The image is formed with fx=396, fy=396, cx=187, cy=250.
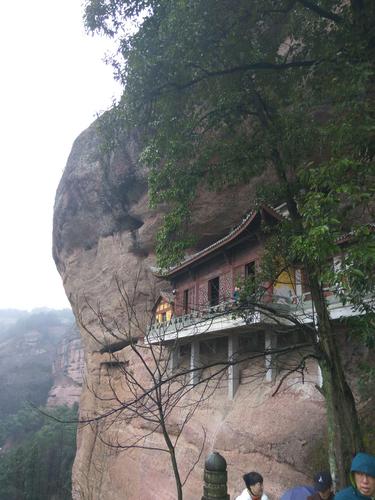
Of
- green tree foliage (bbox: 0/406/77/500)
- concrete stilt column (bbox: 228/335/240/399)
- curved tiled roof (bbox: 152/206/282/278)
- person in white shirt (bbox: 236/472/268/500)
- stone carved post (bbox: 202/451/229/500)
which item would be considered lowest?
green tree foliage (bbox: 0/406/77/500)

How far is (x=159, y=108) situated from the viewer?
26.9ft

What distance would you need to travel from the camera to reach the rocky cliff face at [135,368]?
1049cm

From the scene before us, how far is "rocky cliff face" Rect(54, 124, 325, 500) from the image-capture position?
10.5 m

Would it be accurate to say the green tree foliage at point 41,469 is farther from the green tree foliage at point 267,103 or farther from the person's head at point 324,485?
the person's head at point 324,485

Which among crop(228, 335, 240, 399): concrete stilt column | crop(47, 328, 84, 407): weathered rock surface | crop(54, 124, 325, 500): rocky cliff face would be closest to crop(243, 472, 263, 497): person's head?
crop(54, 124, 325, 500): rocky cliff face

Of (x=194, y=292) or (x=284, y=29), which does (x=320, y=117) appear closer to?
(x=284, y=29)

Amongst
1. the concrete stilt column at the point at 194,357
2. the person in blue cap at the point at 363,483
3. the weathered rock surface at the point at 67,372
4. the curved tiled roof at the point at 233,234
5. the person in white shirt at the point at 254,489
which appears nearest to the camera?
the person in blue cap at the point at 363,483

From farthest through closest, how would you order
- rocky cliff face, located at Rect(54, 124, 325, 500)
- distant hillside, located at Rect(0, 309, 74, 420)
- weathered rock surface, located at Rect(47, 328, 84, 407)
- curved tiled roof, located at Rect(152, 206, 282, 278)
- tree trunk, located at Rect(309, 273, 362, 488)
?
distant hillside, located at Rect(0, 309, 74, 420) < weathered rock surface, located at Rect(47, 328, 84, 407) < curved tiled roof, located at Rect(152, 206, 282, 278) < rocky cliff face, located at Rect(54, 124, 325, 500) < tree trunk, located at Rect(309, 273, 362, 488)

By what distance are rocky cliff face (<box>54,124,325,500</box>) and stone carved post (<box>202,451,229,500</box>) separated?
1958mm

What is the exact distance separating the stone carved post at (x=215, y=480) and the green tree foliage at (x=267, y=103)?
260cm

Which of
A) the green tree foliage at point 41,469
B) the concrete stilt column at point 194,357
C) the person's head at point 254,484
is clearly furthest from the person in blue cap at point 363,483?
the green tree foliage at point 41,469

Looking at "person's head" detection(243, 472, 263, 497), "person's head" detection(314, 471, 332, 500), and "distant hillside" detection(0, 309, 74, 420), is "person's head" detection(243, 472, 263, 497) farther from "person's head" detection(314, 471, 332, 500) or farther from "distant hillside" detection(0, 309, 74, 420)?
"distant hillside" detection(0, 309, 74, 420)

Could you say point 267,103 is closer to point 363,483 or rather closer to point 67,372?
point 363,483

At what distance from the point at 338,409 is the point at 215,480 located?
10.0 feet
